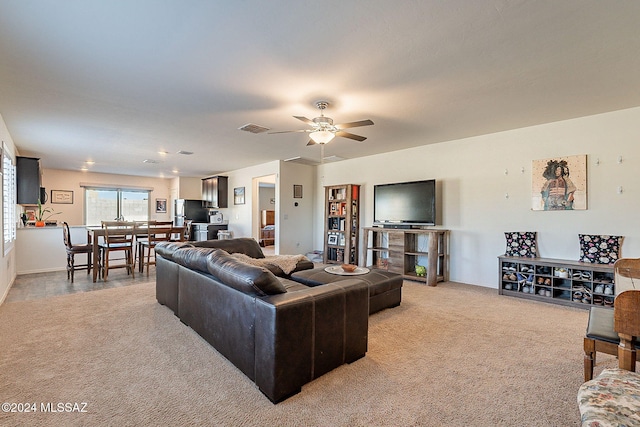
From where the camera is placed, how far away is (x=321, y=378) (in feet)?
6.90

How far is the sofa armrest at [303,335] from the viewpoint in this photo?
1826 mm

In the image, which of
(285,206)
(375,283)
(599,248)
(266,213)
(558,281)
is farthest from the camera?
(266,213)

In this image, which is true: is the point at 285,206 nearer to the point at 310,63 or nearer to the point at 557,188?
the point at 310,63

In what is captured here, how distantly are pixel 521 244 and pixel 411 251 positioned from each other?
1.73m

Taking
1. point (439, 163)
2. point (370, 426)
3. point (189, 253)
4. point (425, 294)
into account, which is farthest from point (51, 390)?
point (439, 163)

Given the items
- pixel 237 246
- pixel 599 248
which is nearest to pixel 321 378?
pixel 237 246

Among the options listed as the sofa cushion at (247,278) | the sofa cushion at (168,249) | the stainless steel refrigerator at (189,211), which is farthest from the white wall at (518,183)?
the stainless steel refrigerator at (189,211)

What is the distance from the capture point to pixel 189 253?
9.47 ft

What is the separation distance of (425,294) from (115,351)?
3.75 m

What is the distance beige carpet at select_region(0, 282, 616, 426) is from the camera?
5.63 feet

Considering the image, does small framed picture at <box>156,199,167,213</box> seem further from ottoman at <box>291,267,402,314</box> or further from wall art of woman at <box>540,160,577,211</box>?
wall art of woman at <box>540,160,577,211</box>

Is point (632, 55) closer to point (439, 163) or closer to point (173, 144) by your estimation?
point (439, 163)

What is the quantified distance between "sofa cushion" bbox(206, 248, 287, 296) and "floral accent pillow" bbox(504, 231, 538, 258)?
12.7ft

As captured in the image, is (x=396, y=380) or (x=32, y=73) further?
(x=32, y=73)
